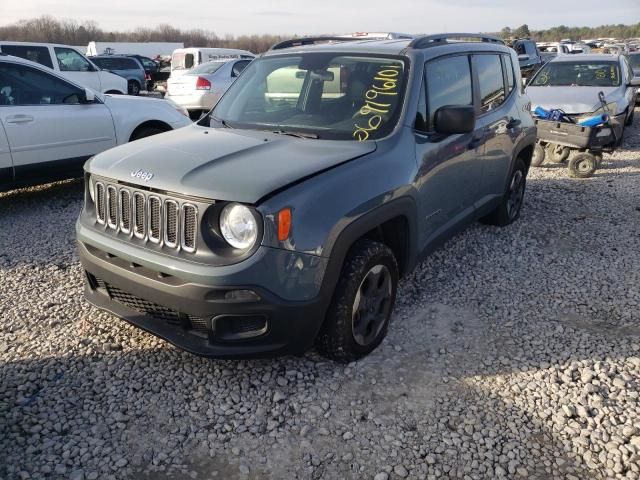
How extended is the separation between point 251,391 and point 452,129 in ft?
6.72

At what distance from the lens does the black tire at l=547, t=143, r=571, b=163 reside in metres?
8.30

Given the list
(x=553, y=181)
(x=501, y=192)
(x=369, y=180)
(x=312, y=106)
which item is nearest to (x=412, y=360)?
(x=369, y=180)

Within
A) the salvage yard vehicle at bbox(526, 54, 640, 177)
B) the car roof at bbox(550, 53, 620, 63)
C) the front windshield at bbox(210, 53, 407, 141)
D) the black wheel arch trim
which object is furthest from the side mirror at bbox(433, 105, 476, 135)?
the car roof at bbox(550, 53, 620, 63)

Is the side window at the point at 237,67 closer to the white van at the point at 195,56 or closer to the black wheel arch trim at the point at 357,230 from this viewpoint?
the white van at the point at 195,56

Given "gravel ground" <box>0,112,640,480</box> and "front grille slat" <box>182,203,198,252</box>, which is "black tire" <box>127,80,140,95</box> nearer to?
"gravel ground" <box>0,112,640,480</box>

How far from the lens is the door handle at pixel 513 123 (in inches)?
191

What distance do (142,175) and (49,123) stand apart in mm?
3858

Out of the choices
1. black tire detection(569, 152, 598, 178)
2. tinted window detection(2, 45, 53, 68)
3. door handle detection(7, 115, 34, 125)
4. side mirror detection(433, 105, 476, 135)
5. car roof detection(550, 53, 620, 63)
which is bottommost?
black tire detection(569, 152, 598, 178)

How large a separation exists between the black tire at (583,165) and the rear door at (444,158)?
14.4 ft

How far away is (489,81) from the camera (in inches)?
182

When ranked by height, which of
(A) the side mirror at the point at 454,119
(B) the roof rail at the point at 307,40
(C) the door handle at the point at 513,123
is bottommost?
(C) the door handle at the point at 513,123

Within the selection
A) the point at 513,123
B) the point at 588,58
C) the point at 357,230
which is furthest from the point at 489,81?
the point at 588,58

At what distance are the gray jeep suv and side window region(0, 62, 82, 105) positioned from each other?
119 inches

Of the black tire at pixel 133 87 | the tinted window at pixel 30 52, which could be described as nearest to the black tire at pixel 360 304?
the tinted window at pixel 30 52
